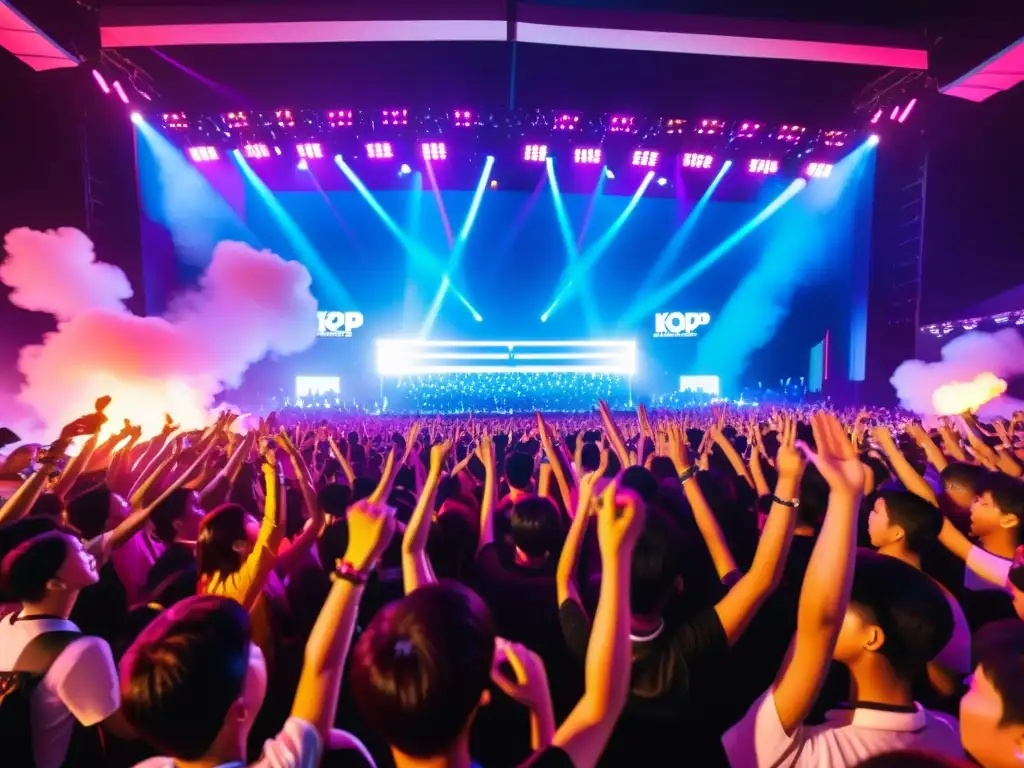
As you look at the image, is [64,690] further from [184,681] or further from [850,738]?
[850,738]

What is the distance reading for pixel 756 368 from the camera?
19.0 meters

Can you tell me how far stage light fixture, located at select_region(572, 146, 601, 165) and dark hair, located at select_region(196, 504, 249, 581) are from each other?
13788 mm

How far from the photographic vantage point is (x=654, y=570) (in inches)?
59.5

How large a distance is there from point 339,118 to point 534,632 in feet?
43.7

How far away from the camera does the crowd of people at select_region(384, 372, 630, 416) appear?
1902cm

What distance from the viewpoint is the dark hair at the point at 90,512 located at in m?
2.93

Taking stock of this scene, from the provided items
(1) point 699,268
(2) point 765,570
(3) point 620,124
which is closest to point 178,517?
(2) point 765,570

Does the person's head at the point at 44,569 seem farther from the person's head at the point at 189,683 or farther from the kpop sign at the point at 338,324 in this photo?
the kpop sign at the point at 338,324

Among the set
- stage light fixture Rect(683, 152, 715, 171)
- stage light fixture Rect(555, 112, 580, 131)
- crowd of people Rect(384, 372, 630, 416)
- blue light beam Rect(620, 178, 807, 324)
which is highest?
stage light fixture Rect(555, 112, 580, 131)

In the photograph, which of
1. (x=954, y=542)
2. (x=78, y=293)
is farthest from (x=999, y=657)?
(x=78, y=293)

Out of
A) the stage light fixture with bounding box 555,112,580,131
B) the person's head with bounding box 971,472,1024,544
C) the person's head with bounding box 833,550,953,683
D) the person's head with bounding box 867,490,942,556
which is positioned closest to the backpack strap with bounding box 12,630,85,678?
the person's head with bounding box 833,550,953,683

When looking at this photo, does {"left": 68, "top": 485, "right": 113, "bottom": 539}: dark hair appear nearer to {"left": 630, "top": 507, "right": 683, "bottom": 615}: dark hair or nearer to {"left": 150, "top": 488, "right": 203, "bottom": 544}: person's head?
{"left": 150, "top": 488, "right": 203, "bottom": 544}: person's head

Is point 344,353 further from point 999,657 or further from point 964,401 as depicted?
point 999,657

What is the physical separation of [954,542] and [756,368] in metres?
17.5
